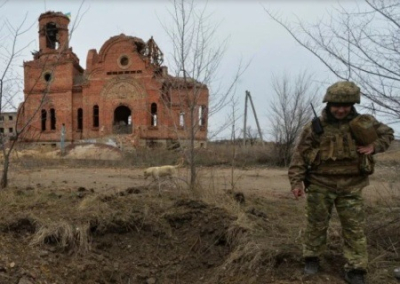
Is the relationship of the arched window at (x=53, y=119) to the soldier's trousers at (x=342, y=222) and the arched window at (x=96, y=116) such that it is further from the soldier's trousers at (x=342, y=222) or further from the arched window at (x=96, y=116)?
the soldier's trousers at (x=342, y=222)

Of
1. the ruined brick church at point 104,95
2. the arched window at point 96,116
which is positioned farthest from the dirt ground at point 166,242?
the arched window at point 96,116

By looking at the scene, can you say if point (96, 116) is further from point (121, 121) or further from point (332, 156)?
point (332, 156)

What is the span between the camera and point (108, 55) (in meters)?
27.2

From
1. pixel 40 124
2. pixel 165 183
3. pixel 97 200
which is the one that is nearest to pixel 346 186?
pixel 97 200

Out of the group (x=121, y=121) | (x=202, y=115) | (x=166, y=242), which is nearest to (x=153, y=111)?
(x=121, y=121)

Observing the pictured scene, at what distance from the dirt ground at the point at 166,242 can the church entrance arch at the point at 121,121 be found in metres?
21.4

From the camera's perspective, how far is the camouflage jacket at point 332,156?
297cm

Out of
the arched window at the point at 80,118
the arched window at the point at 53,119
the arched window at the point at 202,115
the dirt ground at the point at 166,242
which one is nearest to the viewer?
the dirt ground at the point at 166,242

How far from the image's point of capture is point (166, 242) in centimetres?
450

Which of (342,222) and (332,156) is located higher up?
(332,156)

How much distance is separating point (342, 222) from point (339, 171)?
47 cm

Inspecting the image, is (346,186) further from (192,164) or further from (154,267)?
(192,164)

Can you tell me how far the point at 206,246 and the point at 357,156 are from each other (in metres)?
2.16

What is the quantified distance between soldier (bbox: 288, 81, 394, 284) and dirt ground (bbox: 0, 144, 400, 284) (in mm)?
275
